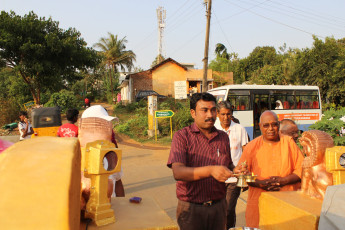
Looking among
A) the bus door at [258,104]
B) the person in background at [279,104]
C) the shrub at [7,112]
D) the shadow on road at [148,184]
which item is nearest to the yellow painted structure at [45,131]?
the shadow on road at [148,184]

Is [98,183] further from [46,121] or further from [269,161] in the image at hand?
[46,121]

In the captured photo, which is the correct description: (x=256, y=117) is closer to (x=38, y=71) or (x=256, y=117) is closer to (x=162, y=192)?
(x=162, y=192)

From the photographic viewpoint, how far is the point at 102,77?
40094 millimetres

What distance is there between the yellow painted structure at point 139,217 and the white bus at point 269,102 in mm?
10587

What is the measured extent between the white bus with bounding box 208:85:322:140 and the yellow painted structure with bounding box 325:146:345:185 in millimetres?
10220

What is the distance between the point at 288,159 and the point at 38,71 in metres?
15.4

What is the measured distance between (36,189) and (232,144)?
9.48 feet

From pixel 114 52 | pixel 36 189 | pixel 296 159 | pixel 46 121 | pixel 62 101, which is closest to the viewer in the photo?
pixel 36 189

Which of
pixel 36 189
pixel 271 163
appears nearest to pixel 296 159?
pixel 271 163

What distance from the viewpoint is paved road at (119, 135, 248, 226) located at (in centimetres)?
478

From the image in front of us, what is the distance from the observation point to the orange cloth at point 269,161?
7.93 ft

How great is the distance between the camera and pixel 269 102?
13.1 meters

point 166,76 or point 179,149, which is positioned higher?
point 166,76

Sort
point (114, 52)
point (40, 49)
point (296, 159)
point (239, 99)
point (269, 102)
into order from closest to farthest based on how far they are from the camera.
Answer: point (296, 159) < point (239, 99) < point (269, 102) < point (40, 49) < point (114, 52)
